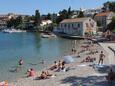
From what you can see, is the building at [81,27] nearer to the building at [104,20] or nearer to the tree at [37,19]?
the building at [104,20]

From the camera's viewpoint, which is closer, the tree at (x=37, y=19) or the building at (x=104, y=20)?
the building at (x=104, y=20)

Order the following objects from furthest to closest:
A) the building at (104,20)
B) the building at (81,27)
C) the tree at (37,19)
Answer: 1. the tree at (37,19)
2. the building at (104,20)
3. the building at (81,27)

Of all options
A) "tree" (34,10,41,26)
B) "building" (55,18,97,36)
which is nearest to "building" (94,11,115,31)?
"building" (55,18,97,36)

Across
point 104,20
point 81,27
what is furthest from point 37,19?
point 81,27

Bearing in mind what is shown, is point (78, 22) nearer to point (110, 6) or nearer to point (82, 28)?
point (82, 28)

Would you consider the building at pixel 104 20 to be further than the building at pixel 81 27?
Yes

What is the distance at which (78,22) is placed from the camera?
326 feet

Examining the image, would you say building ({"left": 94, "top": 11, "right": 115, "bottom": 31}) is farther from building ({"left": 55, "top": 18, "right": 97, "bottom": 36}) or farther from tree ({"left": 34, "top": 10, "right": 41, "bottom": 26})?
tree ({"left": 34, "top": 10, "right": 41, "bottom": 26})

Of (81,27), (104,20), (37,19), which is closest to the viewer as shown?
(81,27)

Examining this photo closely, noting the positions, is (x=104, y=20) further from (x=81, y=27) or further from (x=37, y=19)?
(x=37, y=19)

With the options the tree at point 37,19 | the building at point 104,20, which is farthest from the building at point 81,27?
the tree at point 37,19

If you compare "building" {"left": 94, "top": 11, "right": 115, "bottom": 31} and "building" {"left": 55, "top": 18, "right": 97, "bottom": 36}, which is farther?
"building" {"left": 94, "top": 11, "right": 115, "bottom": 31}

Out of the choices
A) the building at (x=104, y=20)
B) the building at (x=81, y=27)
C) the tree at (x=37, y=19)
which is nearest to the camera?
the building at (x=81, y=27)

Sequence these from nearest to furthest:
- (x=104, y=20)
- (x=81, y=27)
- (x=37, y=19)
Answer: (x=81, y=27) → (x=104, y=20) → (x=37, y=19)
